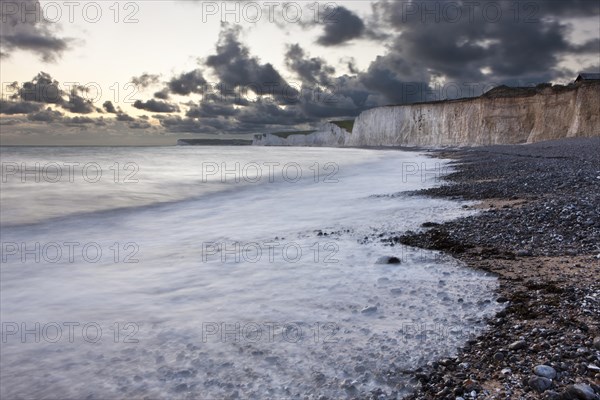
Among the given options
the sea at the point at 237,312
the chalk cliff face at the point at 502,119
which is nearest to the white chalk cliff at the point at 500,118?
the chalk cliff face at the point at 502,119

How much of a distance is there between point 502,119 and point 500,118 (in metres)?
0.42

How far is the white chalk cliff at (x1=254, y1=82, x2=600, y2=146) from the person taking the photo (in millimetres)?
45375

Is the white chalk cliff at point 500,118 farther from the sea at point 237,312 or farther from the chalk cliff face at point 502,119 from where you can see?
the sea at point 237,312

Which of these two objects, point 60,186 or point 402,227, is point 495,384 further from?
point 60,186

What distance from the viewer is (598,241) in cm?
521

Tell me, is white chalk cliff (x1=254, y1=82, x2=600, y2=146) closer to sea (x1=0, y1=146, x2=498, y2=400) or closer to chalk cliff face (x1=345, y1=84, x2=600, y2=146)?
chalk cliff face (x1=345, y1=84, x2=600, y2=146)

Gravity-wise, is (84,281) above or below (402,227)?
below

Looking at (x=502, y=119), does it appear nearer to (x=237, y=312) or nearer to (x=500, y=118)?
(x=500, y=118)

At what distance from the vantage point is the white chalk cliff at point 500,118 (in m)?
45.4

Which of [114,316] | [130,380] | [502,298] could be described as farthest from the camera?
[114,316]

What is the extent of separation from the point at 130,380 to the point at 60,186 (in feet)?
60.6

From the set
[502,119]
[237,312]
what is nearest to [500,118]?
[502,119]

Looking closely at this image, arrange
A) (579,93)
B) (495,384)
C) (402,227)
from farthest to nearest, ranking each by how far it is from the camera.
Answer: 1. (579,93)
2. (402,227)
3. (495,384)

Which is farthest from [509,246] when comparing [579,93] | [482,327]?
[579,93]
